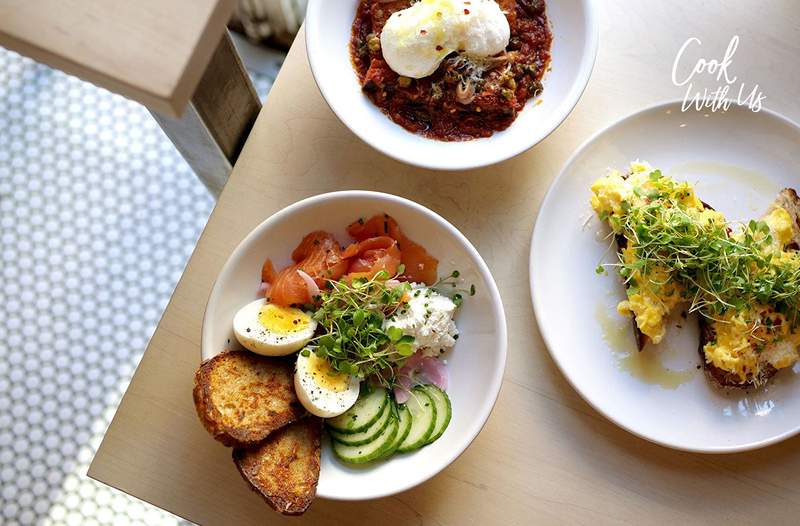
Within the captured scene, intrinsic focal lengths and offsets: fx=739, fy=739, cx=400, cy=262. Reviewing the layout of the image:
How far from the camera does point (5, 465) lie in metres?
2.98

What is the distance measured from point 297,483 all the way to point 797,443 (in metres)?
1.33

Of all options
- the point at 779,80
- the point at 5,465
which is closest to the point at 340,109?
the point at 779,80

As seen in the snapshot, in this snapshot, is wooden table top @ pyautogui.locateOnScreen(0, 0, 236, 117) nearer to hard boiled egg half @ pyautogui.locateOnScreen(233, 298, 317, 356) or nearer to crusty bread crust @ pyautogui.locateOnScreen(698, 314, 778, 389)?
hard boiled egg half @ pyautogui.locateOnScreen(233, 298, 317, 356)

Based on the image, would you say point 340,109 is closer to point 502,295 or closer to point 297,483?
point 502,295

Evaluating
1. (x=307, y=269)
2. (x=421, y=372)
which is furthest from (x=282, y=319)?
(x=421, y=372)

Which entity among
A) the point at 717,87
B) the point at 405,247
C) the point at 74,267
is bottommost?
the point at 74,267

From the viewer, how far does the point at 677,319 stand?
201 cm

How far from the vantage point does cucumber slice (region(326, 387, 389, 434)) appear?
1.79m

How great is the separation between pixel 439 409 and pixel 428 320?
0.76ft

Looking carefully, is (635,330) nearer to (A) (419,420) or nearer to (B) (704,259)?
(B) (704,259)

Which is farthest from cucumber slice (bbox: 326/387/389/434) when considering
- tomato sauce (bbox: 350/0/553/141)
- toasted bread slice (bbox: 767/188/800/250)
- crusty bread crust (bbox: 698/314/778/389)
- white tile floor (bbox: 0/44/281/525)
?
white tile floor (bbox: 0/44/281/525)

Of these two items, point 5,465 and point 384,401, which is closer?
point 384,401

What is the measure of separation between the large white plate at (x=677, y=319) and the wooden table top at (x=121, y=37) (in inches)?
46.9

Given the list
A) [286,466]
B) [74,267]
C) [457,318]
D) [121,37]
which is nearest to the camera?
[121,37]
